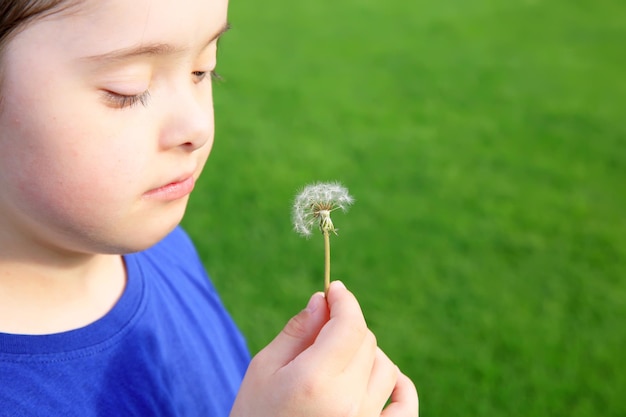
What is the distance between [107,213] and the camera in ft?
4.04

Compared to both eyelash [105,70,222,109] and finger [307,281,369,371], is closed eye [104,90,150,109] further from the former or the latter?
finger [307,281,369,371]

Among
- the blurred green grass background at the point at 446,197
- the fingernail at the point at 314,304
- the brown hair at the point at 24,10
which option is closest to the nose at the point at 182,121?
the brown hair at the point at 24,10

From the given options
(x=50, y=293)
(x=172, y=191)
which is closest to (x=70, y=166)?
(x=172, y=191)

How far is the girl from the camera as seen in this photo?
1130 millimetres

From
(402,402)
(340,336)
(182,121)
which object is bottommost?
(402,402)

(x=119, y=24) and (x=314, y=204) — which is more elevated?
(x=119, y=24)

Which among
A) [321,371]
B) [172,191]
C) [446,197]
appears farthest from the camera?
[446,197]

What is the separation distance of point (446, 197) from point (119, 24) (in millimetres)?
4204

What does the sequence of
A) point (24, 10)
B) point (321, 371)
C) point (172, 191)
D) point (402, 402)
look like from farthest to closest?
point (402, 402) → point (172, 191) → point (321, 371) → point (24, 10)

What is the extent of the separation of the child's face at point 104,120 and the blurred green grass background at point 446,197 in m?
2.52

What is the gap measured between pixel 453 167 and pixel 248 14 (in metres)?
4.41

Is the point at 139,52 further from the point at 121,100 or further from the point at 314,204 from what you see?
the point at 314,204

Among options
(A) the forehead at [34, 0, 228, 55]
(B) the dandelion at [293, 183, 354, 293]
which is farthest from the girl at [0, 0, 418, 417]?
(B) the dandelion at [293, 183, 354, 293]

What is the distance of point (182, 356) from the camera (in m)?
1.56
